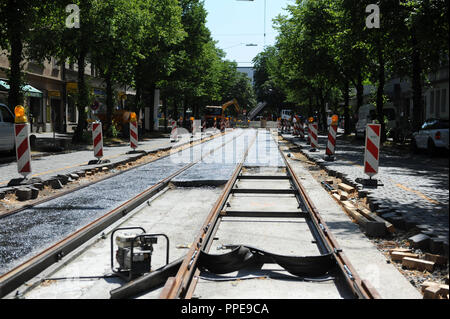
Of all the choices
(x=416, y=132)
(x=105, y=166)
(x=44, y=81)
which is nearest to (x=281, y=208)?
(x=105, y=166)

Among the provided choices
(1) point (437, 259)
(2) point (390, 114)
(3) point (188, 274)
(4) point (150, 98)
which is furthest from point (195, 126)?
(3) point (188, 274)

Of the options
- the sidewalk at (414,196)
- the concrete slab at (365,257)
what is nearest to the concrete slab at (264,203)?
the concrete slab at (365,257)

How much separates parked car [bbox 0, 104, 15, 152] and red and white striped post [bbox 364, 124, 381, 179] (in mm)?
11996

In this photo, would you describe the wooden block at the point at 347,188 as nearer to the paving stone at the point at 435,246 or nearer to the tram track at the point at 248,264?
the tram track at the point at 248,264

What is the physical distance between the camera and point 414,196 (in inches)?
385

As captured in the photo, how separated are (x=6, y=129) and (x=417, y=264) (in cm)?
1557

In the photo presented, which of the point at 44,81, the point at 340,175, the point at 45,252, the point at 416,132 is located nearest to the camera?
the point at 45,252

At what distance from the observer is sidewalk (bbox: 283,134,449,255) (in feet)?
18.1

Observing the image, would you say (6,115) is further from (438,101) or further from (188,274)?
(438,101)

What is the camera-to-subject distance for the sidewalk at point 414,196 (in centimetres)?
551

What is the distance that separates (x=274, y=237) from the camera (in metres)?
6.72

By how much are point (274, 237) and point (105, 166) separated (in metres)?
9.30
